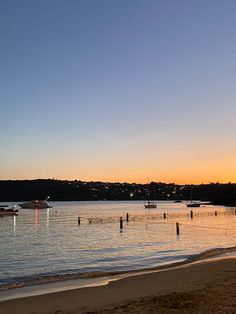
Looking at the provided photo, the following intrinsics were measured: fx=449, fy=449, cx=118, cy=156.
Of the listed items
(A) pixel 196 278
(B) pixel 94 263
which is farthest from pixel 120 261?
(A) pixel 196 278

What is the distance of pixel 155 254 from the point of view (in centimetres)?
4059

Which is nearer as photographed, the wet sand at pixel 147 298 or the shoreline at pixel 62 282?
the wet sand at pixel 147 298

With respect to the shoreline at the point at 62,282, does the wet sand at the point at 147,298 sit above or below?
above

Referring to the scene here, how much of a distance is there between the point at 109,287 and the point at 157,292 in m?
3.25

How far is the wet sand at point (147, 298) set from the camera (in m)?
15.5

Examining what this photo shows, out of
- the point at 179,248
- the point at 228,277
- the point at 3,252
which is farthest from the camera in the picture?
the point at 179,248

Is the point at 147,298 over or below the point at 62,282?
over

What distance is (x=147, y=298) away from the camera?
17.6m

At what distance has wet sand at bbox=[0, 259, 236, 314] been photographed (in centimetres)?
1549

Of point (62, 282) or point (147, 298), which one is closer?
point (147, 298)

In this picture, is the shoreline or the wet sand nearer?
the wet sand

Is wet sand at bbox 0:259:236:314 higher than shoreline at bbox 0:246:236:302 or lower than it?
higher

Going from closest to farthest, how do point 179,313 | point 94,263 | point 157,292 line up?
1. point 179,313
2. point 157,292
3. point 94,263

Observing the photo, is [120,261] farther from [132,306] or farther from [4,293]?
[132,306]
